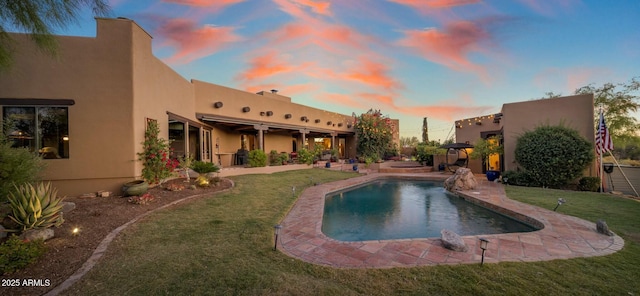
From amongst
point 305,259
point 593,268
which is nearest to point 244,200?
point 305,259

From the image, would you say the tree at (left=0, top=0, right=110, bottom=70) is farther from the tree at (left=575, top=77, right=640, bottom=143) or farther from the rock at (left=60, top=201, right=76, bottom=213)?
the tree at (left=575, top=77, right=640, bottom=143)

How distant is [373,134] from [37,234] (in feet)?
67.6

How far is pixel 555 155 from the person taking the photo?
9.40 metres

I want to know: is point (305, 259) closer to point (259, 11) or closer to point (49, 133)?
point (49, 133)

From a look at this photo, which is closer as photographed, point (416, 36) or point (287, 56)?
point (416, 36)

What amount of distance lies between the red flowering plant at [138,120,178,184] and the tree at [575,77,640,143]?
3005 cm

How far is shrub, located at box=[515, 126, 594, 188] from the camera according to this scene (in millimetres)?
9078

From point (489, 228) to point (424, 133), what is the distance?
25.6 m

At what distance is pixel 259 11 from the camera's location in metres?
9.93

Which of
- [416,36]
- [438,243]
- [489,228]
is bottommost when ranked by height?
[489,228]

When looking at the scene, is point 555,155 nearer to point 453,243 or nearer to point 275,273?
point 453,243

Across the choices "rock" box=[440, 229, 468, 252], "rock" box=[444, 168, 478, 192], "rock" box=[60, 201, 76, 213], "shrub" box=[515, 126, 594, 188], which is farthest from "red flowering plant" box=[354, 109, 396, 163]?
"rock" box=[60, 201, 76, 213]

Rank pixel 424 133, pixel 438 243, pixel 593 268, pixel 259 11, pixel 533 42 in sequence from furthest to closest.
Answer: pixel 424 133, pixel 533 42, pixel 259 11, pixel 438 243, pixel 593 268

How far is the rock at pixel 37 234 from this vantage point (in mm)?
3615
